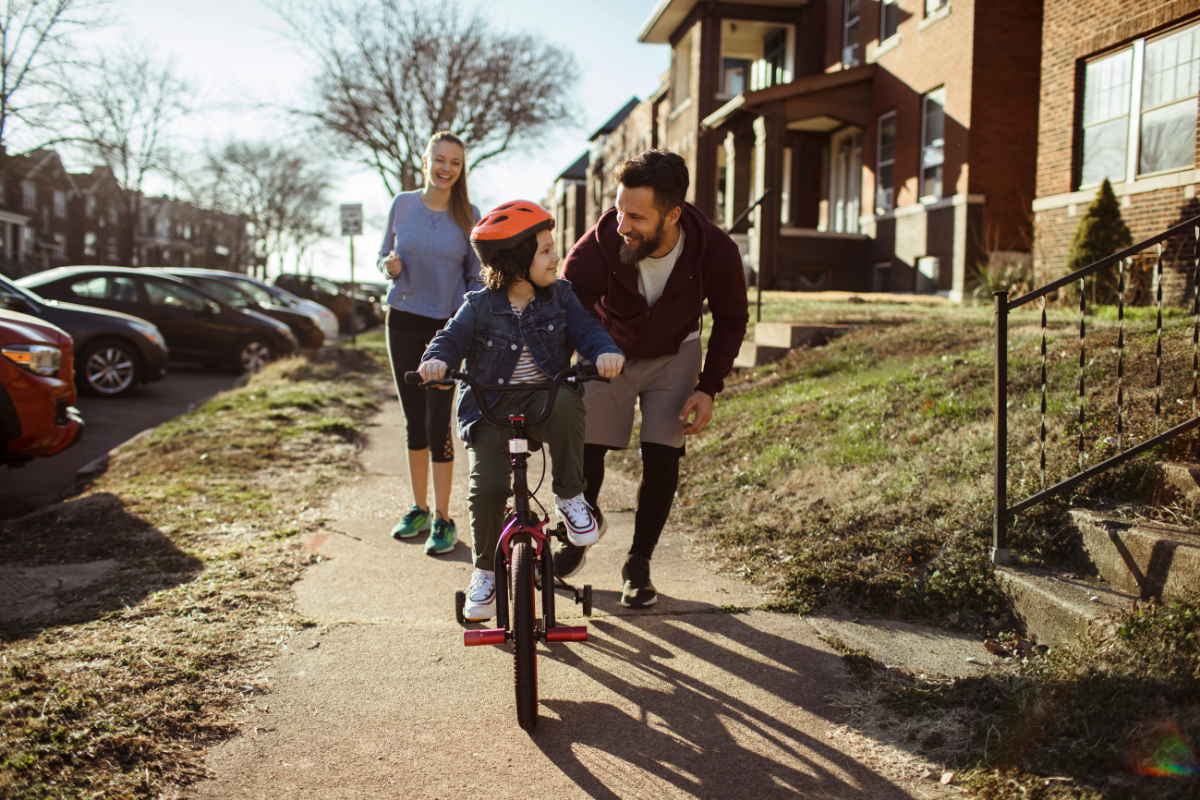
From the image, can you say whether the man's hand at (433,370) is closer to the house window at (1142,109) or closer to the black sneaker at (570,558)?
the black sneaker at (570,558)

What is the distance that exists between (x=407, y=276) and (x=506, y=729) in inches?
103

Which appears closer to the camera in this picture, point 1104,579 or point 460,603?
point 460,603

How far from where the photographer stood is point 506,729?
282 cm

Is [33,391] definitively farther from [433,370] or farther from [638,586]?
[638,586]

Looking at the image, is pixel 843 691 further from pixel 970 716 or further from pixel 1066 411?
pixel 1066 411

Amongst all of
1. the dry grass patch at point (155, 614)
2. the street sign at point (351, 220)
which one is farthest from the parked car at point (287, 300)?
the dry grass patch at point (155, 614)

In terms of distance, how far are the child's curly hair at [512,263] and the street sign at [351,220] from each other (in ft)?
48.3

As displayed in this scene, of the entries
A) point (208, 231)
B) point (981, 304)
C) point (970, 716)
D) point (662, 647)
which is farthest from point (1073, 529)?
point (208, 231)

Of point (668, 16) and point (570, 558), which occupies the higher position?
point (668, 16)

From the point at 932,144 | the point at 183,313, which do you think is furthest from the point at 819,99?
the point at 183,313

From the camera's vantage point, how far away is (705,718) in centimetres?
292

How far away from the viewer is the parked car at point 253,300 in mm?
14234

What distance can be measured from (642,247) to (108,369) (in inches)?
368

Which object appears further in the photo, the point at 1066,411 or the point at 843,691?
the point at 1066,411
